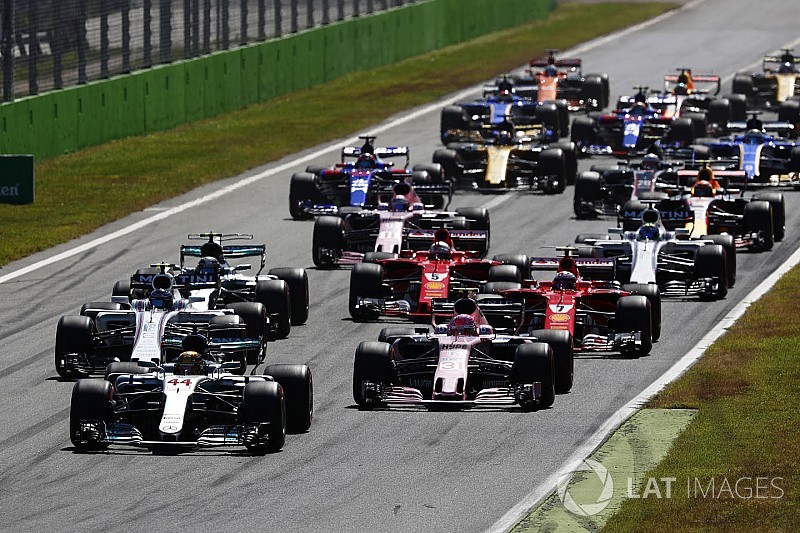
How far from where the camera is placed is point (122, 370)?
73.2 feet

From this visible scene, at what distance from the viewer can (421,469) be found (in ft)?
67.7

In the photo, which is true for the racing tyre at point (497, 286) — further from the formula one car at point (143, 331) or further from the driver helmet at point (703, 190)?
the driver helmet at point (703, 190)

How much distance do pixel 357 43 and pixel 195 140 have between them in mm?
16279

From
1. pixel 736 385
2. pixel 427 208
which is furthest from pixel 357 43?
pixel 736 385

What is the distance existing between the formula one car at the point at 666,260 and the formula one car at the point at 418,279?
1876mm

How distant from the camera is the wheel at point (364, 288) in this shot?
29516 millimetres

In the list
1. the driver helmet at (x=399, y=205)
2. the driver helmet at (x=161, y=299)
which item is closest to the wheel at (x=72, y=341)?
the driver helmet at (x=161, y=299)

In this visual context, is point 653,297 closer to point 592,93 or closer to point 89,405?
point 89,405

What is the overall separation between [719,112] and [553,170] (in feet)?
37.9

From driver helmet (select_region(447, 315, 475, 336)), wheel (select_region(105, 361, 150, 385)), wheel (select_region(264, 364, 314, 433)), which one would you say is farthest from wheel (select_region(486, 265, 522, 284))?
wheel (select_region(105, 361, 150, 385))

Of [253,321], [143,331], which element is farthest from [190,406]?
[253,321]

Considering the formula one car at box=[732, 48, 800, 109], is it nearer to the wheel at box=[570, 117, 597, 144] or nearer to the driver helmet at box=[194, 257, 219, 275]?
the wheel at box=[570, 117, 597, 144]

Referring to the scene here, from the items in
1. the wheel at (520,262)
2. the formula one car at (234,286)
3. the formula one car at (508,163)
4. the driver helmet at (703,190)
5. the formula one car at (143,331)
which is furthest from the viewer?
the formula one car at (508,163)

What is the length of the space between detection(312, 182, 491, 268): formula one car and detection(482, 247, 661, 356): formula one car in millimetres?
5129
